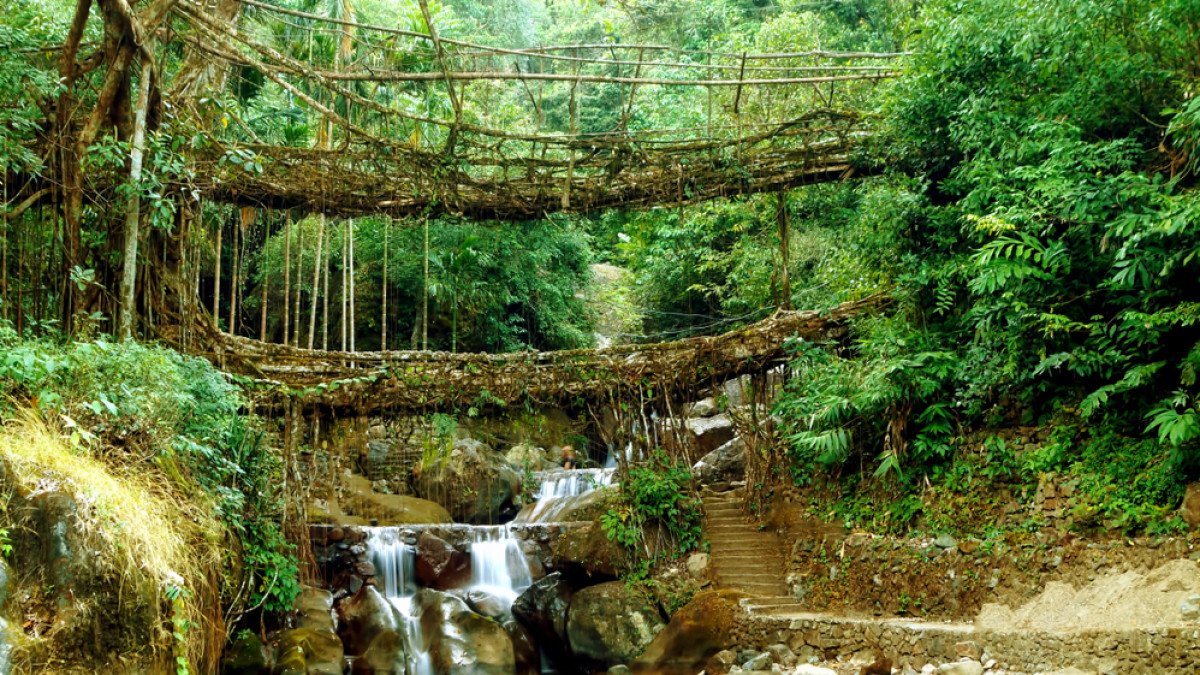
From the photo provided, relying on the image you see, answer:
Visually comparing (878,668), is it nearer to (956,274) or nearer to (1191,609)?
(1191,609)

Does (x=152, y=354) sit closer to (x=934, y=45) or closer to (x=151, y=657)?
(x=151, y=657)

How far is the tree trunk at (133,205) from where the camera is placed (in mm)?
9258

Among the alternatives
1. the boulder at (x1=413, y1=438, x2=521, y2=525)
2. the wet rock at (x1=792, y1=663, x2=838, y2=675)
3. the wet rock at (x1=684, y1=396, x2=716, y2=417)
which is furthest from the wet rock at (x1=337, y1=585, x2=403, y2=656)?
the wet rock at (x1=684, y1=396, x2=716, y2=417)

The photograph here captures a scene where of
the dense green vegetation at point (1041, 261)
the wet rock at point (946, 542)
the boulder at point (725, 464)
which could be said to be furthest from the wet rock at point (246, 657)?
the boulder at point (725, 464)

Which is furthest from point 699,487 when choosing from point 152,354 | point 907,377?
point 152,354

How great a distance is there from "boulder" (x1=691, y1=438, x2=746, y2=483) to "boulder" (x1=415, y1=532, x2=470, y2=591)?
4.58m

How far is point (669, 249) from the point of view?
21844 mm

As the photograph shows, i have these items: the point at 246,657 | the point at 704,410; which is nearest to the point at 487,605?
the point at 246,657

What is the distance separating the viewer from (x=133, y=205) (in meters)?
9.48

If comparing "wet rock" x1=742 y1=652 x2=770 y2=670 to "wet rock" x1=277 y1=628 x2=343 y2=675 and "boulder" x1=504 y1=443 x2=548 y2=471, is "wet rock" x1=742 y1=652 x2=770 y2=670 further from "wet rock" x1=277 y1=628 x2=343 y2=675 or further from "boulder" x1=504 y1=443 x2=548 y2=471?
"boulder" x1=504 y1=443 x2=548 y2=471

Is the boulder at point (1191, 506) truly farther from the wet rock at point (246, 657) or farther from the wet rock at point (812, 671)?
the wet rock at point (246, 657)

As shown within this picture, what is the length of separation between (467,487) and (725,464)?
4915mm

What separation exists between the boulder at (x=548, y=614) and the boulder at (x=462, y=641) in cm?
64

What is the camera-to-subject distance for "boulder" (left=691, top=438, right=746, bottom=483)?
16516 millimetres
